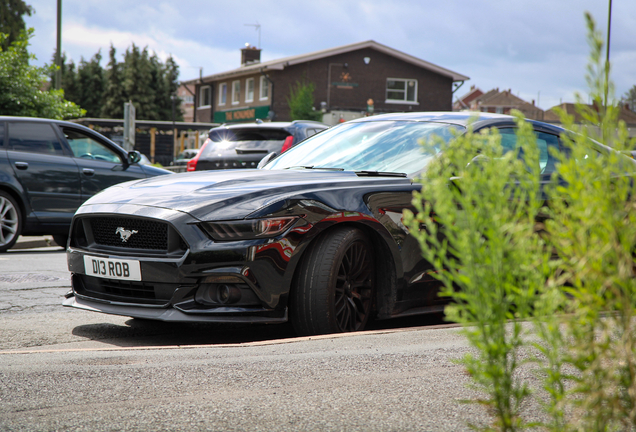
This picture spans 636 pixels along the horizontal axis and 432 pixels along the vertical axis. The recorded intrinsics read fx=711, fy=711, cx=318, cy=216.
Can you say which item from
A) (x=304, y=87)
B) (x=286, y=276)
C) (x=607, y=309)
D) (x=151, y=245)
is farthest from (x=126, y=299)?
(x=304, y=87)

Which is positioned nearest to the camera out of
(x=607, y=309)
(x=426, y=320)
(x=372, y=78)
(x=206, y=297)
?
(x=607, y=309)

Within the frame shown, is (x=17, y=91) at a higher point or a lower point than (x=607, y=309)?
higher

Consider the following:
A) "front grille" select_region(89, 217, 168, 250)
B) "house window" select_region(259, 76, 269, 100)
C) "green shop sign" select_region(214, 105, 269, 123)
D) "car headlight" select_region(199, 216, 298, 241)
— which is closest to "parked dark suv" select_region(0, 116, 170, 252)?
"front grille" select_region(89, 217, 168, 250)

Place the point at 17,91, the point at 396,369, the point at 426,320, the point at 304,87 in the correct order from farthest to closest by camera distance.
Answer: the point at 304,87 < the point at 17,91 < the point at 426,320 < the point at 396,369

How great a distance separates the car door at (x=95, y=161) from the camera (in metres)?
9.27

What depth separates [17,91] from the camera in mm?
18359

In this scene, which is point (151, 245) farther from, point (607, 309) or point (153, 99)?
point (153, 99)

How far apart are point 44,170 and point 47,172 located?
0.04 m

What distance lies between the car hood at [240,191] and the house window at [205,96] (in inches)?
1932

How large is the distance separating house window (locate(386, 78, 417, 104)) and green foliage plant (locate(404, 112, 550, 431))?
45369 mm

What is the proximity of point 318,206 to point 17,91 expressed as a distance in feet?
54.4

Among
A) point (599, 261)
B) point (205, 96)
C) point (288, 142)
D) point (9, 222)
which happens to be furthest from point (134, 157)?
point (205, 96)

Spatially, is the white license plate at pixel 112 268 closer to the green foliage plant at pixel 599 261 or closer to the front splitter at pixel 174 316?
the front splitter at pixel 174 316

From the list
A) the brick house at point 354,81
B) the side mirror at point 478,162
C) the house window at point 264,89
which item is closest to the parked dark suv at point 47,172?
the side mirror at point 478,162
